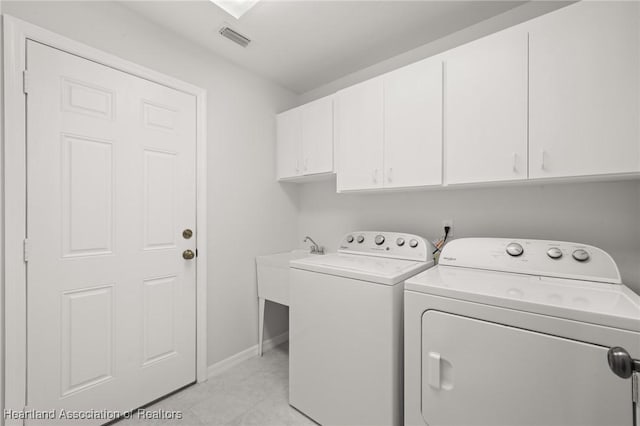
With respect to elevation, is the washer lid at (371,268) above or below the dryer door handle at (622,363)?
above

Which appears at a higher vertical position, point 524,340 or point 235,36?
point 235,36

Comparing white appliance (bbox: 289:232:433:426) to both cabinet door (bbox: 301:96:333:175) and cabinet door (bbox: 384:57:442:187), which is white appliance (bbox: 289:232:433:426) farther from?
cabinet door (bbox: 301:96:333:175)

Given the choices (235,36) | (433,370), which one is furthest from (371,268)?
(235,36)

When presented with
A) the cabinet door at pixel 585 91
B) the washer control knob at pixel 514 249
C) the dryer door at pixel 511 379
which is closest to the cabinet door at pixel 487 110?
the cabinet door at pixel 585 91

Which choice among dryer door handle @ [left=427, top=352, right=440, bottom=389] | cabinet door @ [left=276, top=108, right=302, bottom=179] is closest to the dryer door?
dryer door handle @ [left=427, top=352, right=440, bottom=389]

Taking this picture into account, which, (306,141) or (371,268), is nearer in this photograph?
(371,268)

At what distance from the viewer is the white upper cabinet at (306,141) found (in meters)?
2.14

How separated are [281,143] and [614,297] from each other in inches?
90.5

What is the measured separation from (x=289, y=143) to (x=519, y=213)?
179 cm

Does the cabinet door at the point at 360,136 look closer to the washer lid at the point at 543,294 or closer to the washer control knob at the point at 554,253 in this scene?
the washer lid at the point at 543,294

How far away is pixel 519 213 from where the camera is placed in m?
1.64

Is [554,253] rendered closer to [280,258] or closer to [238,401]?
[280,258]

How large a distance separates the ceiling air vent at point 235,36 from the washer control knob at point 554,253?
2.26m

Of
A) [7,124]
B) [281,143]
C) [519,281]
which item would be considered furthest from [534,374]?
[7,124]
